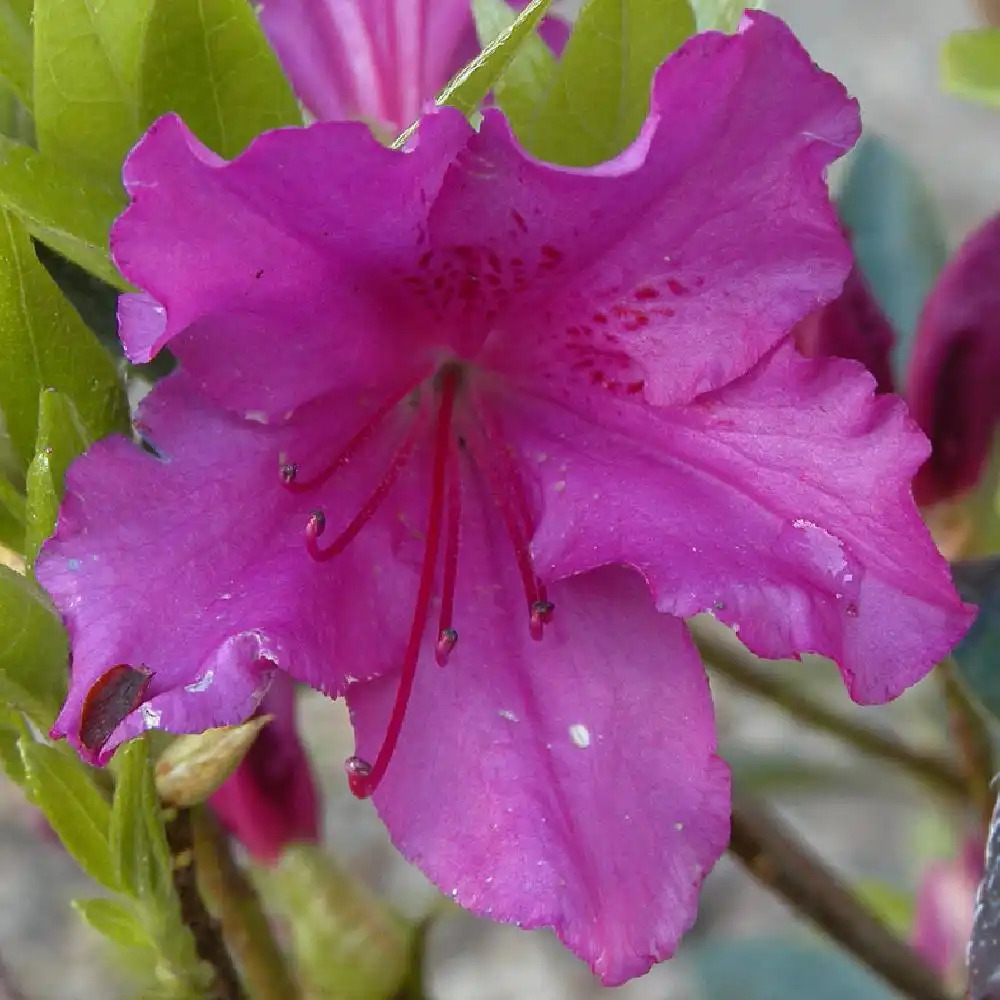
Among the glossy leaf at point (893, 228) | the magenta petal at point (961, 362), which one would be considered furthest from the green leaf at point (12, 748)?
the glossy leaf at point (893, 228)

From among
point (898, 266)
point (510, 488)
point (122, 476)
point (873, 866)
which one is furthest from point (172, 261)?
point (873, 866)

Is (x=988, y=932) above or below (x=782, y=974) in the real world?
above

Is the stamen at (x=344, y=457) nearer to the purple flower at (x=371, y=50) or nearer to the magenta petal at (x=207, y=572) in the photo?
the magenta petal at (x=207, y=572)

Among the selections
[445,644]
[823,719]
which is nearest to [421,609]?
[445,644]

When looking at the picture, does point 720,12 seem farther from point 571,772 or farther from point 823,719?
point 823,719

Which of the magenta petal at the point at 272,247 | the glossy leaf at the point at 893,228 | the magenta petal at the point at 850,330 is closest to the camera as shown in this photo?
the magenta petal at the point at 272,247

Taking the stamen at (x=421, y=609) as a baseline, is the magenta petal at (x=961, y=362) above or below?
below

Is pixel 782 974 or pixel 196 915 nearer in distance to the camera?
pixel 196 915

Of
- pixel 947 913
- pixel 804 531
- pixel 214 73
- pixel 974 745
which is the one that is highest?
pixel 214 73
